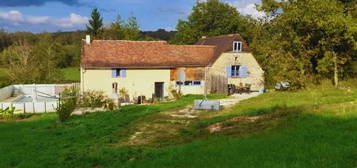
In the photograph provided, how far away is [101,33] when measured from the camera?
201 feet

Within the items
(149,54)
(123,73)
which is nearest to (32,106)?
(123,73)

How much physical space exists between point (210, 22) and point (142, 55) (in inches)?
943

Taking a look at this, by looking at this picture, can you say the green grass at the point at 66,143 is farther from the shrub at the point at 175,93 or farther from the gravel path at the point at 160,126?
the shrub at the point at 175,93

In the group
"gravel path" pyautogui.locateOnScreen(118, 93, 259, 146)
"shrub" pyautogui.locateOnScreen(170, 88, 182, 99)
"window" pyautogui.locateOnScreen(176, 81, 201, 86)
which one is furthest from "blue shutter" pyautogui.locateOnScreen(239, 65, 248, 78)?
"gravel path" pyautogui.locateOnScreen(118, 93, 259, 146)

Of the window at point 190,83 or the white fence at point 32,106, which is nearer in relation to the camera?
the white fence at point 32,106

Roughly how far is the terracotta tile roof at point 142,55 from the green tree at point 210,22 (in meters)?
17.5

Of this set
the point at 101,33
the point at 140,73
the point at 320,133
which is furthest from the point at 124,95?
the point at 101,33

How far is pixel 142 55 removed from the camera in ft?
109

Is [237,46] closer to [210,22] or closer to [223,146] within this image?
[210,22]

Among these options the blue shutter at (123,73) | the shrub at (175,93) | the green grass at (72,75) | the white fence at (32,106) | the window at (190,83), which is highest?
the green grass at (72,75)

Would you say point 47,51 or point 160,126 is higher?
point 47,51

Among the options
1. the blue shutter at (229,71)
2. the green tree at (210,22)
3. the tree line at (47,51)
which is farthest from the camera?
the green tree at (210,22)

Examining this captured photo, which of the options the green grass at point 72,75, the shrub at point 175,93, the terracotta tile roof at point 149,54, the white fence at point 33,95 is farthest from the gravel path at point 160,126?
the green grass at point 72,75

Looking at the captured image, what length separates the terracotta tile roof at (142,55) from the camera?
31344 mm
